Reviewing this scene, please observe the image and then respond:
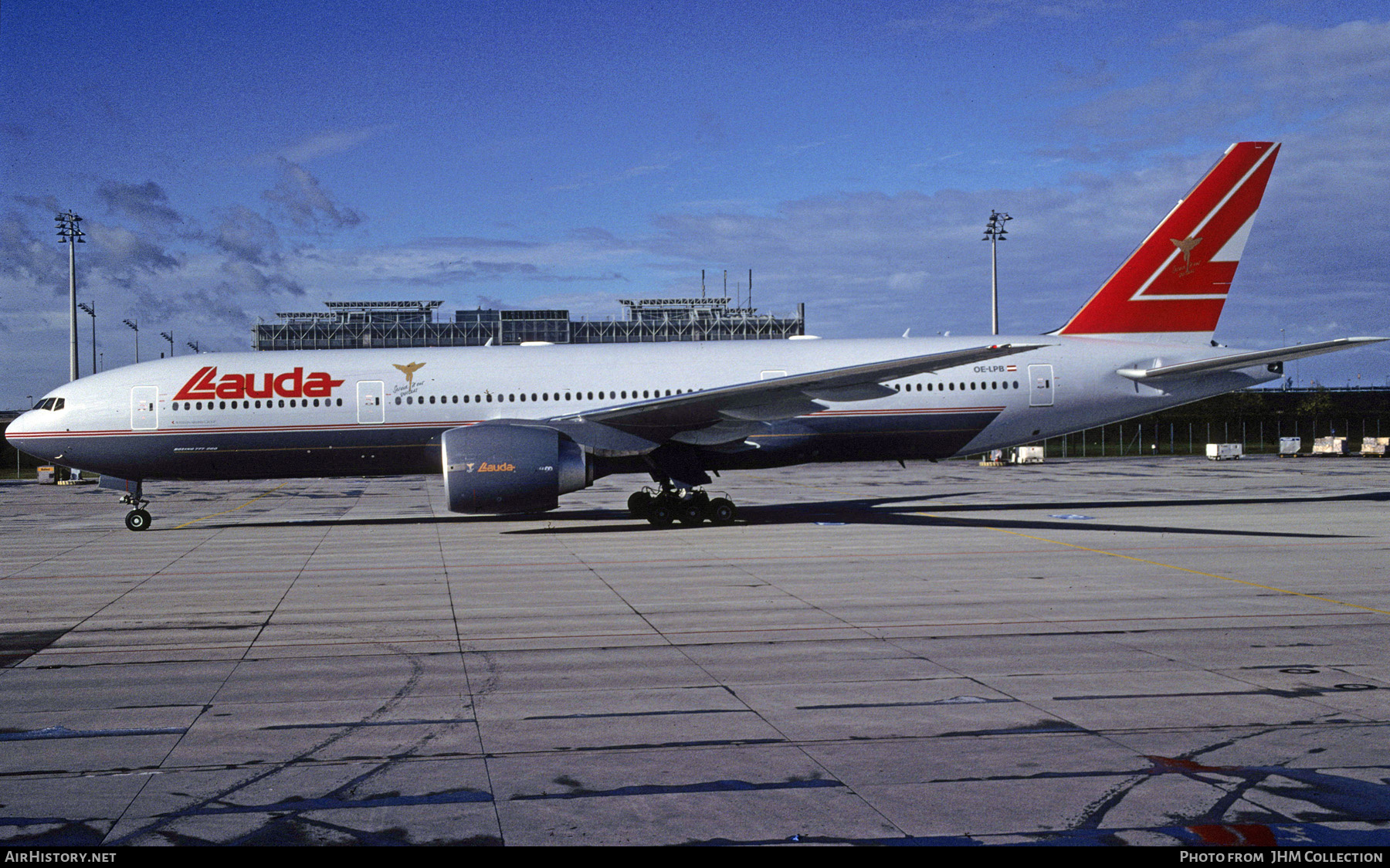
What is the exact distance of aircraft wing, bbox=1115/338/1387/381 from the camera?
862 inches

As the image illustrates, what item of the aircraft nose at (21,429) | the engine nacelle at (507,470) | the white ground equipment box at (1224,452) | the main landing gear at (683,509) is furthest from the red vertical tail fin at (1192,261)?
the white ground equipment box at (1224,452)

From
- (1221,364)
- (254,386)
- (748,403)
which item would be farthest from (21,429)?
(1221,364)

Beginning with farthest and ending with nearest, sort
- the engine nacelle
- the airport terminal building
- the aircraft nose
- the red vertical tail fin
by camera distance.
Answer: the airport terminal building → the red vertical tail fin → the aircraft nose → the engine nacelle

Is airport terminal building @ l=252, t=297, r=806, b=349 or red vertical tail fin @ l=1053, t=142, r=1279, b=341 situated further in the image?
airport terminal building @ l=252, t=297, r=806, b=349

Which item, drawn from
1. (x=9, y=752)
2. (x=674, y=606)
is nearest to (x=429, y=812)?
(x=9, y=752)

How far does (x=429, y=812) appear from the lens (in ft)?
18.6

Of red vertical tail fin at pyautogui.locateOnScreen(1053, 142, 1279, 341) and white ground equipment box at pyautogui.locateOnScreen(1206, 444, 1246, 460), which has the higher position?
red vertical tail fin at pyautogui.locateOnScreen(1053, 142, 1279, 341)

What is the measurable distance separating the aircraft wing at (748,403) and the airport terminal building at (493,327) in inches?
2412

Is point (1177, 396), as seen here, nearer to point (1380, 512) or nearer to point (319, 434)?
point (1380, 512)

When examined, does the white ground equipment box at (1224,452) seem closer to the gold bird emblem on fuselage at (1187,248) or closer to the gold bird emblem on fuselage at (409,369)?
the gold bird emblem on fuselage at (1187,248)

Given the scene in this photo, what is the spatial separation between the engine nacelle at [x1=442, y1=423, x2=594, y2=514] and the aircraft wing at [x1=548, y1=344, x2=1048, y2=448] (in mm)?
1389

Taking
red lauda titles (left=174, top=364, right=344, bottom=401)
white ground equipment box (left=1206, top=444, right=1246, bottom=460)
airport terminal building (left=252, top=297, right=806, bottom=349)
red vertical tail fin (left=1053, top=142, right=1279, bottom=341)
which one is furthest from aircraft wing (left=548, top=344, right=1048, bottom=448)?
airport terminal building (left=252, top=297, right=806, bottom=349)

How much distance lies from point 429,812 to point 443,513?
22.7m

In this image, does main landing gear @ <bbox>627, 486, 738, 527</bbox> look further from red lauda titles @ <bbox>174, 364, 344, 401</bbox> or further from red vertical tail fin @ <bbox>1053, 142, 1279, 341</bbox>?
red vertical tail fin @ <bbox>1053, 142, 1279, 341</bbox>
